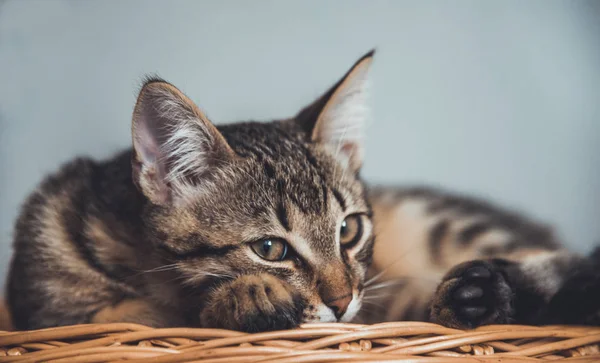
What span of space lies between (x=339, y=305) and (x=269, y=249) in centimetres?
16

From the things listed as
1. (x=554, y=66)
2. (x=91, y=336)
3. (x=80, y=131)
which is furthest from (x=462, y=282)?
(x=80, y=131)

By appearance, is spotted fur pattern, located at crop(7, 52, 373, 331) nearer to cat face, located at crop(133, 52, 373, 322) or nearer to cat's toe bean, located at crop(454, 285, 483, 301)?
cat face, located at crop(133, 52, 373, 322)

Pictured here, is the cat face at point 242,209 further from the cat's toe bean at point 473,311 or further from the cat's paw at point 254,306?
the cat's toe bean at point 473,311

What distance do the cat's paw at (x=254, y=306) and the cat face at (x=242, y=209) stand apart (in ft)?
0.10

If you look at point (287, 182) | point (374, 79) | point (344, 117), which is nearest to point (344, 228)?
point (287, 182)

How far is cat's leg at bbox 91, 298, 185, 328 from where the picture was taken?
39.2 inches

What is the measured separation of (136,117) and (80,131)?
534 millimetres

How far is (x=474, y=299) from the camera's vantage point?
2.90ft

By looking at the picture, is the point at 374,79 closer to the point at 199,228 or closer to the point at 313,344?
the point at 199,228

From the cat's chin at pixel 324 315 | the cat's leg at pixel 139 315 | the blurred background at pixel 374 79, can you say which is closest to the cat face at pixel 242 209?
the cat's chin at pixel 324 315

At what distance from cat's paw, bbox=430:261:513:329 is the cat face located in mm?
154

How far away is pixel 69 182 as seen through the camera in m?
1.17

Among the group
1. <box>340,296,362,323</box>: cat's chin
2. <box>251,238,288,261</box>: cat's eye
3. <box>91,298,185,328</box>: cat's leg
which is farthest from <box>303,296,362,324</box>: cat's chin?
<box>91,298,185,328</box>: cat's leg

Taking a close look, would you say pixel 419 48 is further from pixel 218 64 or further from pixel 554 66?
pixel 218 64
